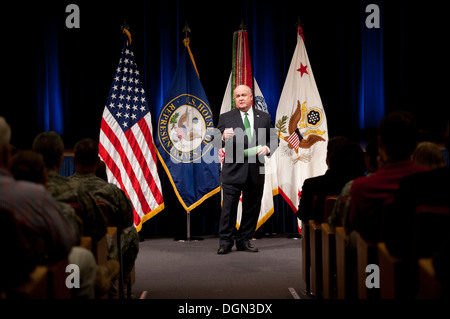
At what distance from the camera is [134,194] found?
17.7ft

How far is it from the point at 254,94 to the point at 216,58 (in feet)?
2.41

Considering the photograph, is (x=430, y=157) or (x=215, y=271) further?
(x=215, y=271)

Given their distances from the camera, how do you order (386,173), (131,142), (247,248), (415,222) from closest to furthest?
(415,222) < (386,173) < (247,248) < (131,142)

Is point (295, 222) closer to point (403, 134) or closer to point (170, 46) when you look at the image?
point (170, 46)

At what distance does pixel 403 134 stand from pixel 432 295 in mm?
756

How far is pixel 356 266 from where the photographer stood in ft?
8.06

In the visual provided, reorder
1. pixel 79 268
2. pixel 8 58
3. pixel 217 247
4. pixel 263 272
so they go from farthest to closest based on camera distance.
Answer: pixel 8 58, pixel 217 247, pixel 263 272, pixel 79 268

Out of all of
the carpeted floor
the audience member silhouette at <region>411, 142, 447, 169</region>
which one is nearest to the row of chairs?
the carpeted floor

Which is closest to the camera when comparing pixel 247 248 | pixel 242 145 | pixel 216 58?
pixel 242 145

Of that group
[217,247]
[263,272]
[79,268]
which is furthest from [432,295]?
[217,247]

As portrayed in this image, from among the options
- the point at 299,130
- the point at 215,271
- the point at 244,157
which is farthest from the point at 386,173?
the point at 299,130

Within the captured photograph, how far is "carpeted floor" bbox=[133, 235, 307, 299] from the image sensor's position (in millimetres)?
3488

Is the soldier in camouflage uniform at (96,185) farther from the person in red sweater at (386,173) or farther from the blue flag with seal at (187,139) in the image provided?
the blue flag with seal at (187,139)

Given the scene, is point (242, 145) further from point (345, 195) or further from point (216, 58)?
Result: point (345, 195)
